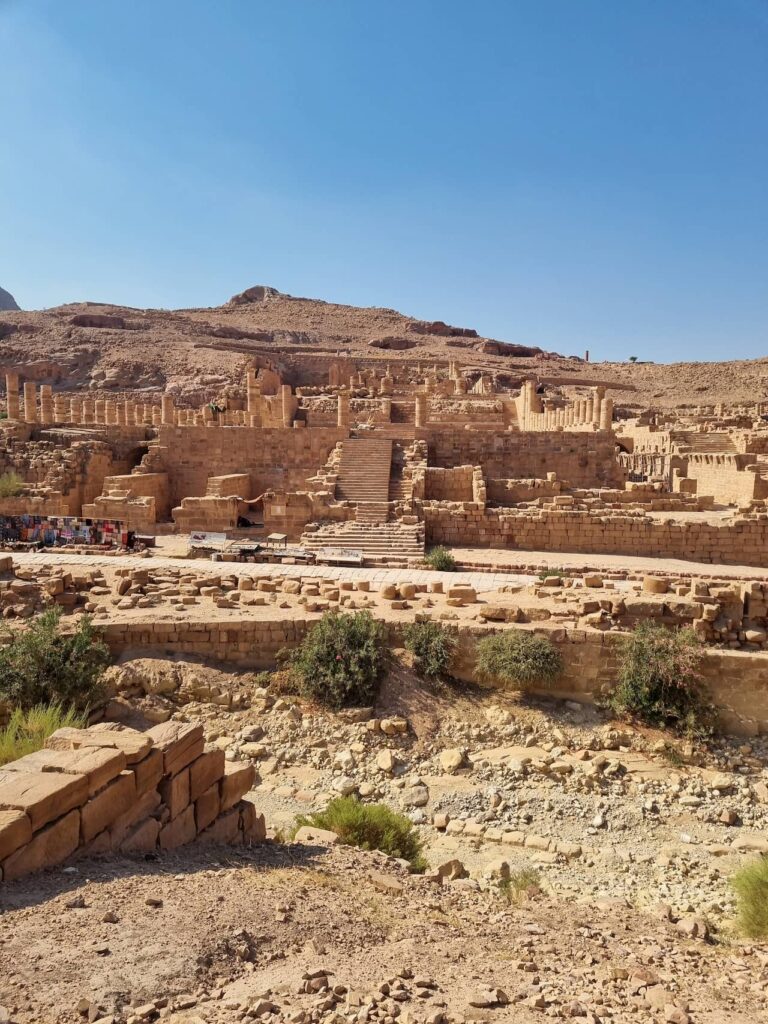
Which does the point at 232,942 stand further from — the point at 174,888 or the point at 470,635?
the point at 470,635

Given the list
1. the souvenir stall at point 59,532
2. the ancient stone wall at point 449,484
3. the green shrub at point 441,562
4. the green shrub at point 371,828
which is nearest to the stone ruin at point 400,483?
the ancient stone wall at point 449,484

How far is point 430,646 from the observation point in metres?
9.70

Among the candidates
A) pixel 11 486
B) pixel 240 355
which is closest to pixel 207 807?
pixel 11 486

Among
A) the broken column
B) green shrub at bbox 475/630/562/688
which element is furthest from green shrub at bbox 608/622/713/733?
the broken column

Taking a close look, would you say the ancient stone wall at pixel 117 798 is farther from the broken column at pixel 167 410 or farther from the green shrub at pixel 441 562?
the broken column at pixel 167 410

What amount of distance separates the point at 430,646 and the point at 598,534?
8.54 metres

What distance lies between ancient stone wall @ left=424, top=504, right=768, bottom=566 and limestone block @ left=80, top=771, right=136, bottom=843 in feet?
42.9

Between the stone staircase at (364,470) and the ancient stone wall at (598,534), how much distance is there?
197 centimetres

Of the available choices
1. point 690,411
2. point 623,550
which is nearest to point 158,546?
point 623,550

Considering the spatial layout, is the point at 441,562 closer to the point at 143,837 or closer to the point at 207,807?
the point at 207,807

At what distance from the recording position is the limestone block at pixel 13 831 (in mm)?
3791

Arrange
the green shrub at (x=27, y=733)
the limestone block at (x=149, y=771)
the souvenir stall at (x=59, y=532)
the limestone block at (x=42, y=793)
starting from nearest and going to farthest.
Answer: the limestone block at (x=42, y=793) < the limestone block at (x=149, y=771) < the green shrub at (x=27, y=733) < the souvenir stall at (x=59, y=532)

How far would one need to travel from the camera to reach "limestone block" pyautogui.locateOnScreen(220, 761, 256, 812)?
18.1 ft

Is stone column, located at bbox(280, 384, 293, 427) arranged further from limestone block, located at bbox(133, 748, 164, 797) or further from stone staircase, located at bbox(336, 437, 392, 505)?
limestone block, located at bbox(133, 748, 164, 797)
